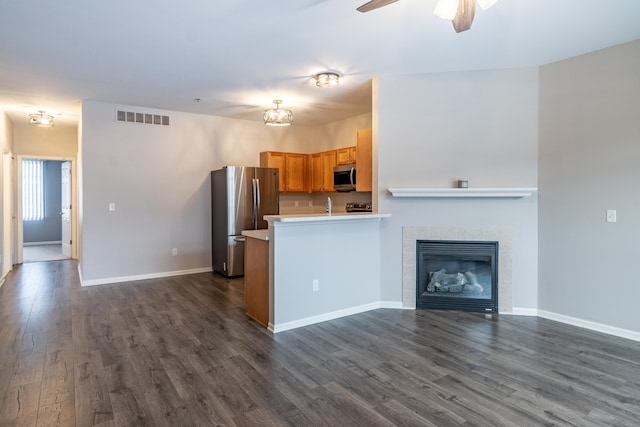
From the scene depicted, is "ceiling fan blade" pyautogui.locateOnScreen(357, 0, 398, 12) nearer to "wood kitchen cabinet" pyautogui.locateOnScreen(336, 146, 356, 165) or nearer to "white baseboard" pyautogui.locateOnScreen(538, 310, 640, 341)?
"white baseboard" pyautogui.locateOnScreen(538, 310, 640, 341)

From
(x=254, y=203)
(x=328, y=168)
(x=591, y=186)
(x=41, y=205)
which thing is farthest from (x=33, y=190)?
(x=591, y=186)

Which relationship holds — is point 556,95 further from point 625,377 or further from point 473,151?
point 625,377

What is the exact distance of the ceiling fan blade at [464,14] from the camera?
86.4 inches

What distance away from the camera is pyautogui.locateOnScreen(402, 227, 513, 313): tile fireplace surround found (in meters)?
4.03

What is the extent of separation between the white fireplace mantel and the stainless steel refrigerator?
2.62 metres

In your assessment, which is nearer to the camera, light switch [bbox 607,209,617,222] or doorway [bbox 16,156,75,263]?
light switch [bbox 607,209,617,222]

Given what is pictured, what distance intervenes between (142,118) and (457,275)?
5.12m

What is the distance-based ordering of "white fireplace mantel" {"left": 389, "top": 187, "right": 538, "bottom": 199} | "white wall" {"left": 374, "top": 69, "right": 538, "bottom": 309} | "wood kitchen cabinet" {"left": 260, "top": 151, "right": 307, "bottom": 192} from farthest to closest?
"wood kitchen cabinet" {"left": 260, "top": 151, "right": 307, "bottom": 192}, "white wall" {"left": 374, "top": 69, "right": 538, "bottom": 309}, "white fireplace mantel" {"left": 389, "top": 187, "right": 538, "bottom": 199}

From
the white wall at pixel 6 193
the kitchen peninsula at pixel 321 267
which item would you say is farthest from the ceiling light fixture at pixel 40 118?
the kitchen peninsula at pixel 321 267

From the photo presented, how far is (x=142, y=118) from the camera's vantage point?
18.9 feet

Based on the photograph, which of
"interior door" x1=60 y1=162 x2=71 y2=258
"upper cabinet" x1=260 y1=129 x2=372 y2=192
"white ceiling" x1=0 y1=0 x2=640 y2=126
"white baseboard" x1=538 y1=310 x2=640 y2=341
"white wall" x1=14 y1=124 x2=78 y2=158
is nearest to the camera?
"white ceiling" x1=0 y1=0 x2=640 y2=126

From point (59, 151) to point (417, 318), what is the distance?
730 cm

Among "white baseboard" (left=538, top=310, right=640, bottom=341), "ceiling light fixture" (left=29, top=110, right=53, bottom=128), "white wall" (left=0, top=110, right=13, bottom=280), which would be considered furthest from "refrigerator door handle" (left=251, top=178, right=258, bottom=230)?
"white baseboard" (left=538, top=310, right=640, bottom=341)

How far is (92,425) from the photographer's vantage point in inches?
81.5
